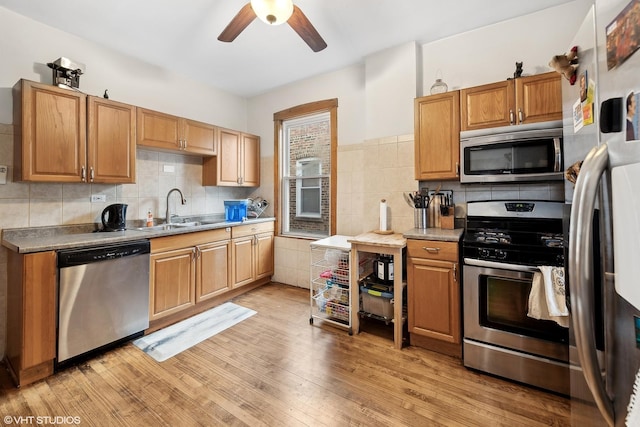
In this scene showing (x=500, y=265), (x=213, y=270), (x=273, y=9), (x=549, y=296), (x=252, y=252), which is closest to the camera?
(x=549, y=296)

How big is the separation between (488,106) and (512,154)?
1.46ft

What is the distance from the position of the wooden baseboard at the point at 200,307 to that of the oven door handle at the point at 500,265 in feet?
8.78

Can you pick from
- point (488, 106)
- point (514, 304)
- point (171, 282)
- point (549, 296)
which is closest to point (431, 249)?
point (514, 304)

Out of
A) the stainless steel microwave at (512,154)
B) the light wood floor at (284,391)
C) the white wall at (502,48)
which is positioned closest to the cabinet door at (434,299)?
the light wood floor at (284,391)

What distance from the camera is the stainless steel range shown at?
5.64ft

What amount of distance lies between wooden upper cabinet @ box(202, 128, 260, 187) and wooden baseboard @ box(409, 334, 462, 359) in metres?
2.86

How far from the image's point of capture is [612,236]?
635mm

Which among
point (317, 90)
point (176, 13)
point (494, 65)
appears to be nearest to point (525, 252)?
point (494, 65)

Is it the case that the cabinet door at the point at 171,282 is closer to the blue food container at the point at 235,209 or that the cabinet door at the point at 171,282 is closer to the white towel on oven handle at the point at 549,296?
the blue food container at the point at 235,209

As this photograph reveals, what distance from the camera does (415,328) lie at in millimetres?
2232

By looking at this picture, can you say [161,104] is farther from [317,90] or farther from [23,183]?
[317,90]

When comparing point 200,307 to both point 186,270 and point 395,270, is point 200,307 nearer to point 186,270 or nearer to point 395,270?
point 186,270

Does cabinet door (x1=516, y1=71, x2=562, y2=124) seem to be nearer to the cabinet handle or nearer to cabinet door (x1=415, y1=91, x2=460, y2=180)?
cabinet door (x1=415, y1=91, x2=460, y2=180)

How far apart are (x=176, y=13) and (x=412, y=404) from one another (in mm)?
3455
